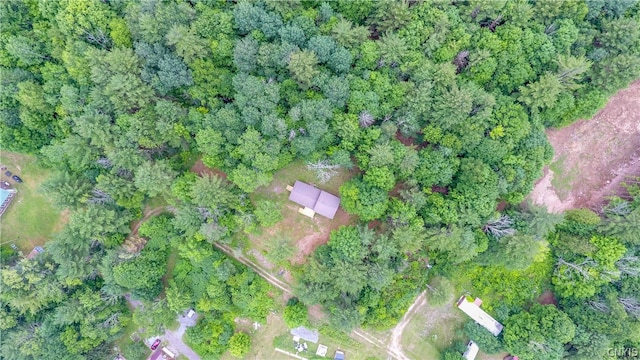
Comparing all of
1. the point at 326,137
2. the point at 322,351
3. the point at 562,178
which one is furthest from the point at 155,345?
the point at 562,178

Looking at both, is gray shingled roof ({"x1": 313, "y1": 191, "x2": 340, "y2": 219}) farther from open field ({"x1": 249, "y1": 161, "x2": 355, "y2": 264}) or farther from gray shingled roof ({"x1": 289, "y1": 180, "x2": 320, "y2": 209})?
open field ({"x1": 249, "y1": 161, "x2": 355, "y2": 264})

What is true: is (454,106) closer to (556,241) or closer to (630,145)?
(556,241)

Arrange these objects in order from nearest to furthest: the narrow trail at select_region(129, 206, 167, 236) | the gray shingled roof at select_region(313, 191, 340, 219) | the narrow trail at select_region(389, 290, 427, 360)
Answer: the gray shingled roof at select_region(313, 191, 340, 219)
the narrow trail at select_region(129, 206, 167, 236)
the narrow trail at select_region(389, 290, 427, 360)

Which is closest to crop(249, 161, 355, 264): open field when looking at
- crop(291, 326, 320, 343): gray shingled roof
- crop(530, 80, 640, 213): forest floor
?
crop(291, 326, 320, 343): gray shingled roof

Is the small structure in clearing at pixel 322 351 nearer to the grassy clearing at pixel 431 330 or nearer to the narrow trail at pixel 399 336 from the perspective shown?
the narrow trail at pixel 399 336

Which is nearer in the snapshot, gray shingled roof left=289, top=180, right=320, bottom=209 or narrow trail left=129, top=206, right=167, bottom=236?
gray shingled roof left=289, top=180, right=320, bottom=209

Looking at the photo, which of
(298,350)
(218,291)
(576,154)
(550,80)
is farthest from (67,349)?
(576,154)

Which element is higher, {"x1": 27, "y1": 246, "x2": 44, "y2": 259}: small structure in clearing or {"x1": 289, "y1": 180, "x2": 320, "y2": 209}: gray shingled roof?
{"x1": 289, "y1": 180, "x2": 320, "y2": 209}: gray shingled roof
